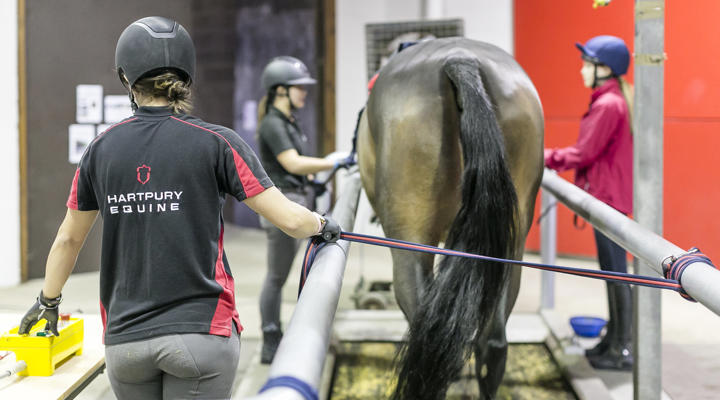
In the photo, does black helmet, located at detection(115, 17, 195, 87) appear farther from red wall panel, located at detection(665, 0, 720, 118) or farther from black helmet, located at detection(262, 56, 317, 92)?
black helmet, located at detection(262, 56, 317, 92)

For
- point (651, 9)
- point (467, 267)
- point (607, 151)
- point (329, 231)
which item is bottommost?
point (467, 267)

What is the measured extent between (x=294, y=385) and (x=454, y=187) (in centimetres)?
140

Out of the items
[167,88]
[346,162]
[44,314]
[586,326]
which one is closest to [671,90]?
[586,326]

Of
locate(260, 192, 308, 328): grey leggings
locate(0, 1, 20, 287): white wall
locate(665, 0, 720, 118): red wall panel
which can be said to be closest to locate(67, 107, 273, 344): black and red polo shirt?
locate(665, 0, 720, 118): red wall panel

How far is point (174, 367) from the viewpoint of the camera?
141 cm

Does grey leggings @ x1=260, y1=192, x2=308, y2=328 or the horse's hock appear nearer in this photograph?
the horse's hock

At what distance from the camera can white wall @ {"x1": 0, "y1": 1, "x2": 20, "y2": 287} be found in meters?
4.49

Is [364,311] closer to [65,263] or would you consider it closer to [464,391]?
[464,391]

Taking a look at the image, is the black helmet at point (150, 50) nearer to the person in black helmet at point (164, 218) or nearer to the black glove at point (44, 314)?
the person in black helmet at point (164, 218)

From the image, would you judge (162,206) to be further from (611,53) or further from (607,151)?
(611,53)

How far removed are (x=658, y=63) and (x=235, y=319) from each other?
4.93 feet

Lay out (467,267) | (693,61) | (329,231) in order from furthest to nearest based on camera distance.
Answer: (693,61) < (467,267) < (329,231)

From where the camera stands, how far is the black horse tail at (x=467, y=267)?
1794 mm

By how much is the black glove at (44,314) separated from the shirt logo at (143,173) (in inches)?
16.3
